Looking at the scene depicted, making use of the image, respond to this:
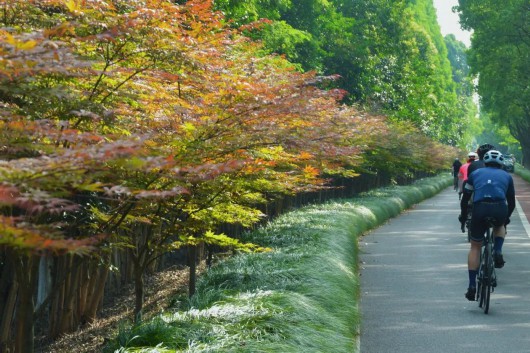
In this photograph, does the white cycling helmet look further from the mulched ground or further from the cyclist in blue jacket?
the mulched ground

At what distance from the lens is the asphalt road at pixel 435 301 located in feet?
27.7

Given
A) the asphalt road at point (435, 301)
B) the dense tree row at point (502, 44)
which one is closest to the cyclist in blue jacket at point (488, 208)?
the asphalt road at point (435, 301)

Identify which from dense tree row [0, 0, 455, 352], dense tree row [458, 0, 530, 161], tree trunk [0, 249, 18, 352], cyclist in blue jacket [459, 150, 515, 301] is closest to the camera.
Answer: dense tree row [0, 0, 455, 352]

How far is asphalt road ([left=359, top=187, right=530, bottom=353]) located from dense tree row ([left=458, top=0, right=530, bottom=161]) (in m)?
24.7

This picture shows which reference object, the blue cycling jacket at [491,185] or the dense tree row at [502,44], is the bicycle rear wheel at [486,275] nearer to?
the blue cycling jacket at [491,185]

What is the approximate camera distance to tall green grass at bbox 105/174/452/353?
6273 millimetres

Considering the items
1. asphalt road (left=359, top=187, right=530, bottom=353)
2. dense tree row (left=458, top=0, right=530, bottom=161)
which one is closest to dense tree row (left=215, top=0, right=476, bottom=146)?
dense tree row (left=458, top=0, right=530, bottom=161)

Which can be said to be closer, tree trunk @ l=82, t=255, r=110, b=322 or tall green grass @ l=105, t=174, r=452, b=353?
tall green grass @ l=105, t=174, r=452, b=353

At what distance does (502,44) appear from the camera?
144 feet

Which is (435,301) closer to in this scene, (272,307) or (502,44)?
(272,307)

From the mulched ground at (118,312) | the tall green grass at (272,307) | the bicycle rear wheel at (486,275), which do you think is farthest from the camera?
the mulched ground at (118,312)

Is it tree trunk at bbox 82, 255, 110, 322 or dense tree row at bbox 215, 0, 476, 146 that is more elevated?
dense tree row at bbox 215, 0, 476, 146

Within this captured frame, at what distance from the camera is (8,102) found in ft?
20.3

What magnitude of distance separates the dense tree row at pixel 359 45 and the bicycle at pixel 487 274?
50.4 feet
